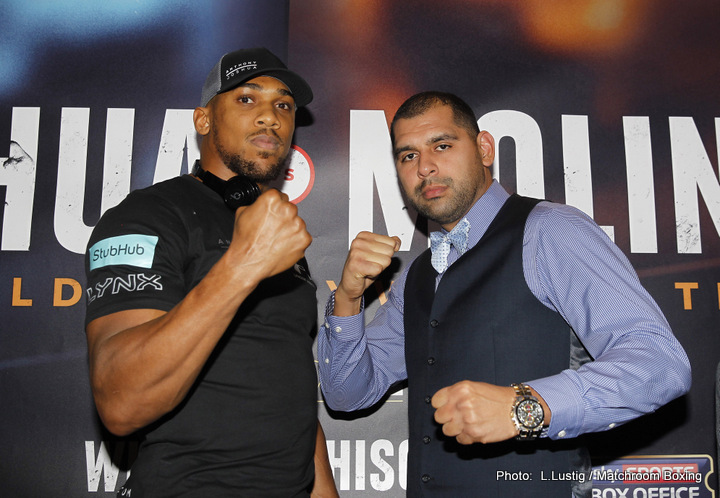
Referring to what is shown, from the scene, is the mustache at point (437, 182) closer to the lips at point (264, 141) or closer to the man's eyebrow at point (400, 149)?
the man's eyebrow at point (400, 149)

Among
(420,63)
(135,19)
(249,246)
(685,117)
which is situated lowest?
(249,246)

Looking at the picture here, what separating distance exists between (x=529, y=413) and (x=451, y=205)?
78 centimetres

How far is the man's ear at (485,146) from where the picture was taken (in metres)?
1.88

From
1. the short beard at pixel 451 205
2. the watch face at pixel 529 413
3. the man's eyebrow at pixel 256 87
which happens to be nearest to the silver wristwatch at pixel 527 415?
the watch face at pixel 529 413

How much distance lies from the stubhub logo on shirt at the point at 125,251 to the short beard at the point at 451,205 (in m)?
0.86

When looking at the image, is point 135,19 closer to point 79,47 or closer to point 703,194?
point 79,47

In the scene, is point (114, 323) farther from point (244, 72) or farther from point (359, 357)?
point (244, 72)

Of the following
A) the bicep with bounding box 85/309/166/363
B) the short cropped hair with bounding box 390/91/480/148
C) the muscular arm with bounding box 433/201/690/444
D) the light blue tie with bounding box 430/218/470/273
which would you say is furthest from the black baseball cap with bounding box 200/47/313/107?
the muscular arm with bounding box 433/201/690/444

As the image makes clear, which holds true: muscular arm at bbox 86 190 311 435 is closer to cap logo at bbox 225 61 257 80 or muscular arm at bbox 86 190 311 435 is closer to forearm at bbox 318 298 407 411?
forearm at bbox 318 298 407 411

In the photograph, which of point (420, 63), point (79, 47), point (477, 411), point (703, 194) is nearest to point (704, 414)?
point (703, 194)

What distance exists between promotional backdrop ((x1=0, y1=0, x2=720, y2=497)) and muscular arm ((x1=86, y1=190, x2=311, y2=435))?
44.9 inches

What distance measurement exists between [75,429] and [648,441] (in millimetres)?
2222

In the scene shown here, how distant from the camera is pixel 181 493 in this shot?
133cm

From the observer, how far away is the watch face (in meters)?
1.18
